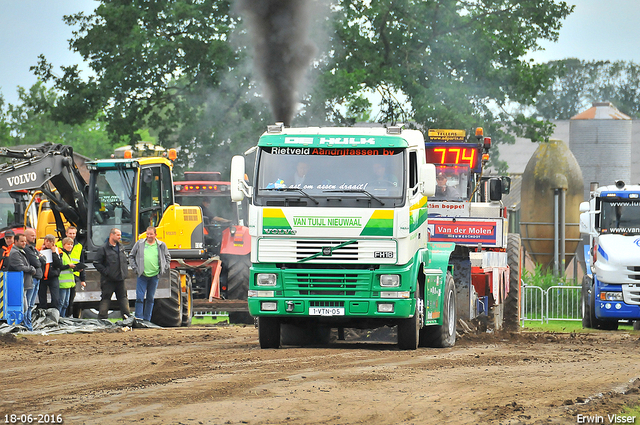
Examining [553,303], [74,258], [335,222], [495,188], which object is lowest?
[553,303]

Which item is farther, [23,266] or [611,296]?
[611,296]

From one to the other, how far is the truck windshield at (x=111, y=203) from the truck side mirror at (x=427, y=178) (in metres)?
8.43

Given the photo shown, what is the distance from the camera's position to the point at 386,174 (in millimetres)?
12805

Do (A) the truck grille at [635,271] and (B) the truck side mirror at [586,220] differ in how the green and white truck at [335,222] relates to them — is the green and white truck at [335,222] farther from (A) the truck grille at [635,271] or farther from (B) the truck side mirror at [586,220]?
(B) the truck side mirror at [586,220]

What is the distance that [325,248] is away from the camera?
12680 millimetres

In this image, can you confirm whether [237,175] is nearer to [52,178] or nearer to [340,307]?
[340,307]

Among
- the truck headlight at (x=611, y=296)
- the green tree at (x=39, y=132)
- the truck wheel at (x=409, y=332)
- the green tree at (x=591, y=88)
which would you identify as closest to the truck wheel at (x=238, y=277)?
the truck headlight at (x=611, y=296)

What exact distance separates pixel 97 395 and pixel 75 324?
9319mm

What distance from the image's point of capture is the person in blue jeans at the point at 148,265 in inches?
733

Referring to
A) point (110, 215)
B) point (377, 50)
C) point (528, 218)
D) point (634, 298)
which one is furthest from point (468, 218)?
point (528, 218)

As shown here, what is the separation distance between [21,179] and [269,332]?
7559 millimetres

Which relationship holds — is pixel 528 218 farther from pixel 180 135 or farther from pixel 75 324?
pixel 75 324

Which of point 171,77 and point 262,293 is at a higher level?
point 171,77

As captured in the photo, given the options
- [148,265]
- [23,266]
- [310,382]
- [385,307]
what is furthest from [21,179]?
[310,382]
